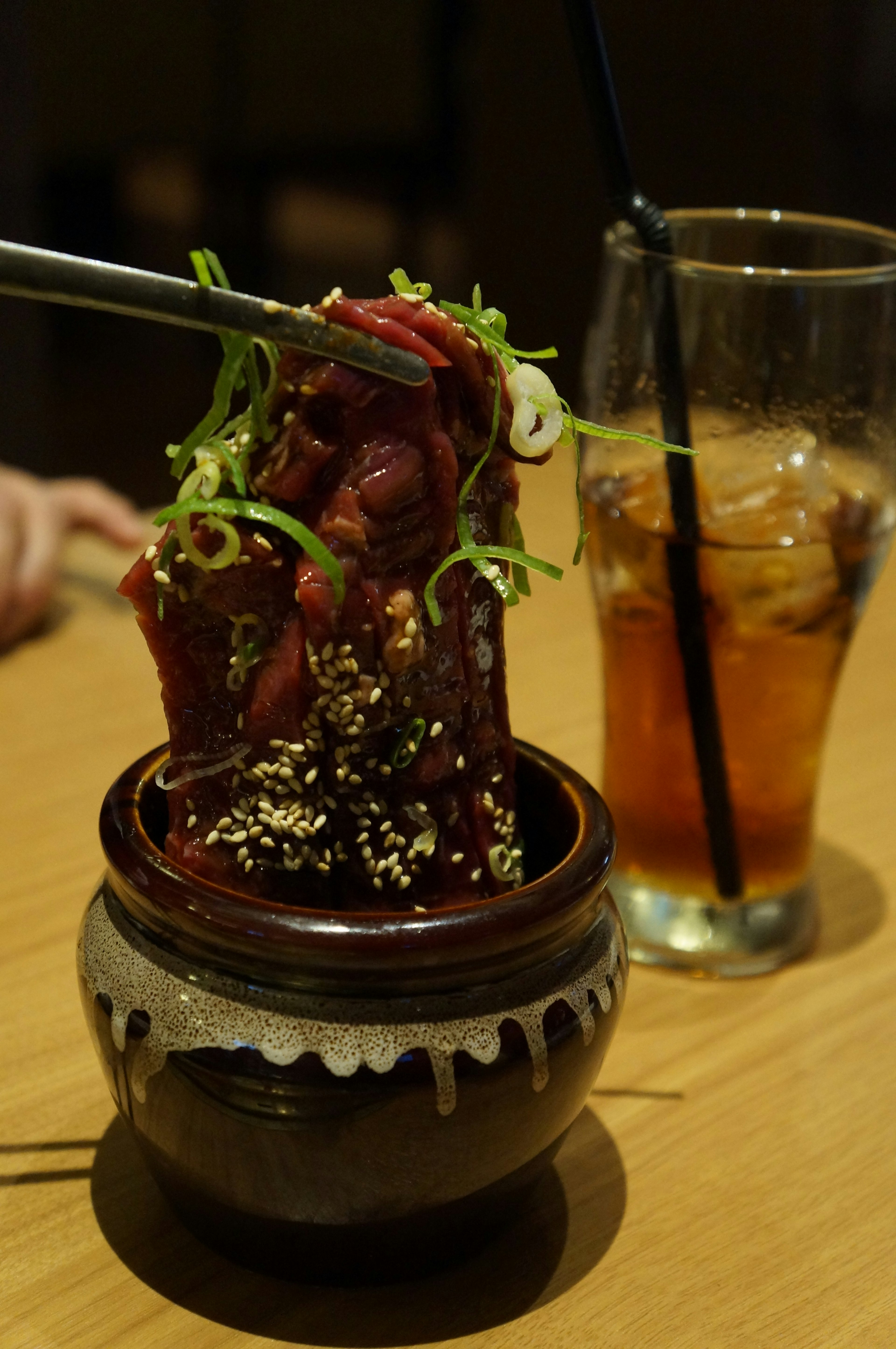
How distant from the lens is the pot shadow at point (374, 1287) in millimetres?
777

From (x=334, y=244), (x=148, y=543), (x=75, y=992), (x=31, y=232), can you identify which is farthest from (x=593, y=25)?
(x=334, y=244)

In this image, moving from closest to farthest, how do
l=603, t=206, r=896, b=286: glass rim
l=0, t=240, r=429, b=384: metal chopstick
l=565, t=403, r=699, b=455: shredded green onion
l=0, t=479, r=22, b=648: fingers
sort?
1. l=0, t=240, r=429, b=384: metal chopstick
2. l=565, t=403, r=699, b=455: shredded green onion
3. l=603, t=206, r=896, b=286: glass rim
4. l=0, t=479, r=22, b=648: fingers

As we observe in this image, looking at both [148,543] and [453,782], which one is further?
[148,543]

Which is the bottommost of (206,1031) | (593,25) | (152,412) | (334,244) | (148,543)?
(152,412)

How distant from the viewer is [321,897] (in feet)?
2.76

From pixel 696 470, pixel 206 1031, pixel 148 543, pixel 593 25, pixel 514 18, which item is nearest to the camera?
pixel 206 1031

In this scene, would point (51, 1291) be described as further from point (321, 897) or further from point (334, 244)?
point (334, 244)

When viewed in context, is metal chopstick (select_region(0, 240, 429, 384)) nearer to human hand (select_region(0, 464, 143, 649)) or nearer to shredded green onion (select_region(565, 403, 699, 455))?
→ shredded green onion (select_region(565, 403, 699, 455))

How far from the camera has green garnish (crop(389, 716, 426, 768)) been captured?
0.82 meters

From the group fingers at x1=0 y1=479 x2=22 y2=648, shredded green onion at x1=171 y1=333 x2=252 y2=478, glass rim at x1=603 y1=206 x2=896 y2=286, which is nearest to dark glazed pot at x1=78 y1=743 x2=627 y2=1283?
shredded green onion at x1=171 y1=333 x2=252 y2=478

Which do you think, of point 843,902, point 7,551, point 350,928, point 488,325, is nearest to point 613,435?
point 488,325

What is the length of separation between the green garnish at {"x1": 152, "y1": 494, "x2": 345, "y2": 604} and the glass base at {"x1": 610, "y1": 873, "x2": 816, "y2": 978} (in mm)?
588

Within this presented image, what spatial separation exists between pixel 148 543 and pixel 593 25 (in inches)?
46.4

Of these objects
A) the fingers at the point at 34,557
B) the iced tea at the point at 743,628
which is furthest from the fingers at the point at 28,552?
the iced tea at the point at 743,628
